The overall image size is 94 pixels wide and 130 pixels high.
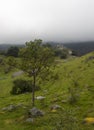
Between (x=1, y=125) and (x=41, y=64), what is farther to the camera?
(x=41, y=64)

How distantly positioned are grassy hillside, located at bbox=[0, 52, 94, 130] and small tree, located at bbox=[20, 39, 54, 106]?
7.71m

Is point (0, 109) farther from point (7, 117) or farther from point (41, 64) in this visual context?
point (41, 64)

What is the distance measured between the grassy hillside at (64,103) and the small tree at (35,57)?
25.3ft

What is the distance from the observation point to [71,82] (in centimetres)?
9744

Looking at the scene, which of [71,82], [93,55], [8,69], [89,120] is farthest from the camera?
[8,69]

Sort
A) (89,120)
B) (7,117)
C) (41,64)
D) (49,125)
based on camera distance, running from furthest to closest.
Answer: (41,64)
(7,117)
(89,120)
(49,125)

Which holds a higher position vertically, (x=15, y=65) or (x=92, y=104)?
(x=15, y=65)

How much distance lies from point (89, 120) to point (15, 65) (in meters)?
20.7

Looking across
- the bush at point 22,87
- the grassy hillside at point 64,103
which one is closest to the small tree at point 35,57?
the grassy hillside at point 64,103

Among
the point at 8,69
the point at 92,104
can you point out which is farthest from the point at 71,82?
the point at 8,69

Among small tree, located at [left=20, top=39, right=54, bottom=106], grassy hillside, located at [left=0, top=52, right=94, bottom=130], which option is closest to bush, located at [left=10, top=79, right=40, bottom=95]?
grassy hillside, located at [left=0, top=52, right=94, bottom=130]

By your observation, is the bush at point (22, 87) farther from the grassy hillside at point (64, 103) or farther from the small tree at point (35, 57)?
the small tree at point (35, 57)

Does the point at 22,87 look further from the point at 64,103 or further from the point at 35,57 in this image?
the point at 35,57

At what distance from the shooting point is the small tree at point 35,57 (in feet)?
209
